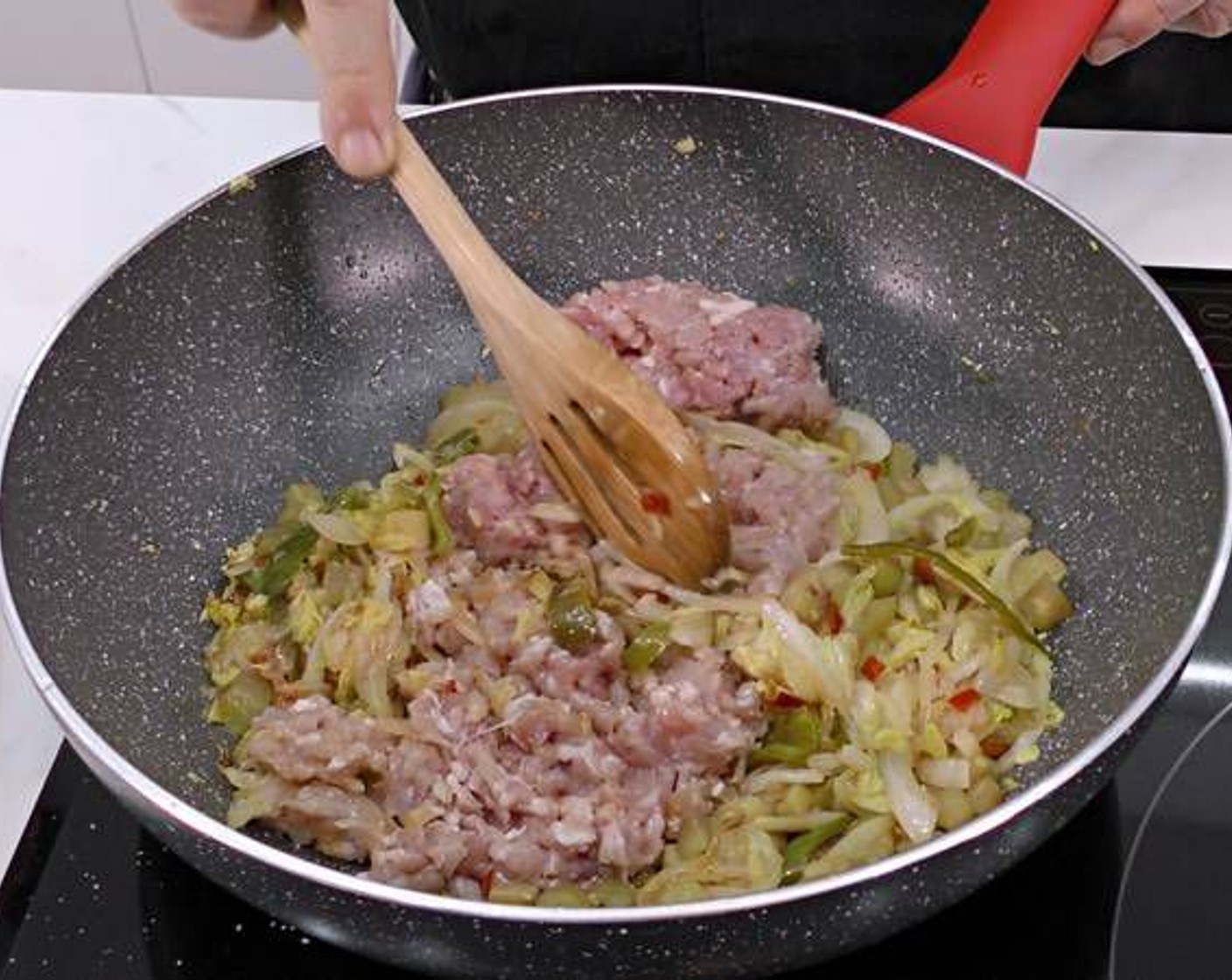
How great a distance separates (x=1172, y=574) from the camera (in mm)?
1202

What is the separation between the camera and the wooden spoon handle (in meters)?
1.23

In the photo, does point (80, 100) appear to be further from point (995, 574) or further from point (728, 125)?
point (995, 574)

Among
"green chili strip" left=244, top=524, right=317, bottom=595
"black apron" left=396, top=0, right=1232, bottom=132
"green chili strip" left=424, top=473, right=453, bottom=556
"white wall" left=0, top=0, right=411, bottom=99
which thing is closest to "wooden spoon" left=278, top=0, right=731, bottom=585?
"green chili strip" left=424, top=473, right=453, bottom=556

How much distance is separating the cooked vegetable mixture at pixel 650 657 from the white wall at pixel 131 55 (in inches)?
61.2

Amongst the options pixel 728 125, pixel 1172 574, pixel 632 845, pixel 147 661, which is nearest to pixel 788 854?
pixel 632 845

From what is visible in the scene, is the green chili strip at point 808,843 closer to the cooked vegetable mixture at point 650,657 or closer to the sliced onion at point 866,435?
the cooked vegetable mixture at point 650,657

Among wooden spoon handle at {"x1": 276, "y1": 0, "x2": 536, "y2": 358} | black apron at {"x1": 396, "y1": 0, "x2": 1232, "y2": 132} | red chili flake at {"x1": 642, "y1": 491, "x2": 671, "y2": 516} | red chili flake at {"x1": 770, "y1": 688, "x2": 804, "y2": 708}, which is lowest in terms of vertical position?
red chili flake at {"x1": 770, "y1": 688, "x2": 804, "y2": 708}

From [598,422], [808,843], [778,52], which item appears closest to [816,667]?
[808,843]

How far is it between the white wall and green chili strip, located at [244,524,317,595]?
1.59m

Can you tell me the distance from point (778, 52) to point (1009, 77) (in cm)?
51

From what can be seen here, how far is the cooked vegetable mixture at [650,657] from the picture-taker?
1.14 meters

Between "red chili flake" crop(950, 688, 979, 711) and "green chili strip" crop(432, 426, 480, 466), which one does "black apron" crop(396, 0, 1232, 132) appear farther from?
"red chili flake" crop(950, 688, 979, 711)

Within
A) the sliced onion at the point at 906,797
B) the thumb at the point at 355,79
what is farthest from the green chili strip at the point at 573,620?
the thumb at the point at 355,79

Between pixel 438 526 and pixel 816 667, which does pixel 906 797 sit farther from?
pixel 438 526
